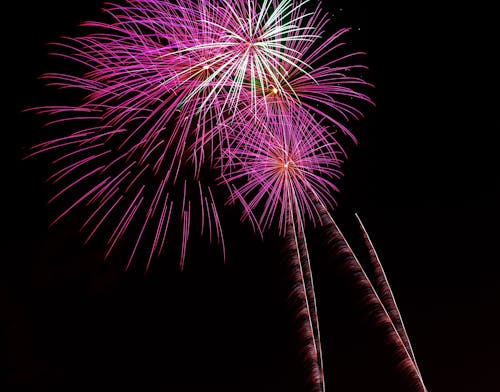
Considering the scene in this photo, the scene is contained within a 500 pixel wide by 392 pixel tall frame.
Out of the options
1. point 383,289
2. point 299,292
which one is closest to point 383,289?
point 383,289

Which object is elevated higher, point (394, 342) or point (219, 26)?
point (219, 26)

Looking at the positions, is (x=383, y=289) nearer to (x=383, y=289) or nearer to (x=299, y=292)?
(x=383, y=289)

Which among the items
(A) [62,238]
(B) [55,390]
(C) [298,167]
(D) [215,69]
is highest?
(D) [215,69]

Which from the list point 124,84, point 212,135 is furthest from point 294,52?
point 124,84

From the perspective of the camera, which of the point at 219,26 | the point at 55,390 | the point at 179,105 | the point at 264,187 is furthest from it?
the point at 55,390

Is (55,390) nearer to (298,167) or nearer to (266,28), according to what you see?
(298,167)

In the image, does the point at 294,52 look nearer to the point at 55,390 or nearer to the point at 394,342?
the point at 394,342

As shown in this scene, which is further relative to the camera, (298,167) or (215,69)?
(298,167)

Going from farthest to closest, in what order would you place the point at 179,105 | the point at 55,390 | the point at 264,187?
the point at 55,390 < the point at 264,187 < the point at 179,105

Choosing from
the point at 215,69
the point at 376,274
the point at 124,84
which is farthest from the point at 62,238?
the point at 376,274
